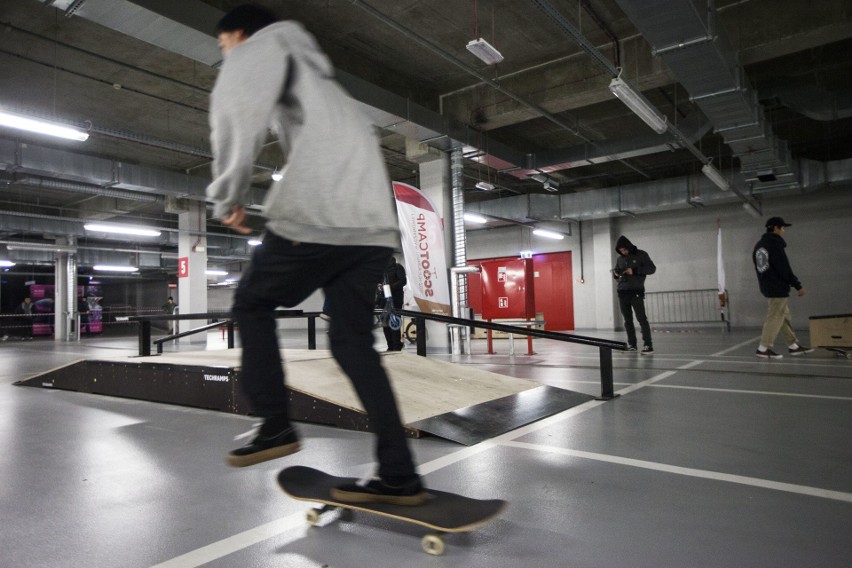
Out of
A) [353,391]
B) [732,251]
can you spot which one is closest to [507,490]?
[353,391]

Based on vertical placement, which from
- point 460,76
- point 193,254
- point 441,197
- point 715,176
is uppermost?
point 460,76

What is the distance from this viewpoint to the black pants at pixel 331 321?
1473 mm

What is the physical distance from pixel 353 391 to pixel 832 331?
6687 mm

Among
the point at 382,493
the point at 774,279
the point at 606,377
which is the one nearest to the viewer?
the point at 382,493

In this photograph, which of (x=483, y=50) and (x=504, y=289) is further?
(x=504, y=289)

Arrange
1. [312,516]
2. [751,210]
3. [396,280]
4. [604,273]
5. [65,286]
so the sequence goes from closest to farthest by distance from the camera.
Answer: [312,516] → [396,280] → [751,210] → [604,273] → [65,286]

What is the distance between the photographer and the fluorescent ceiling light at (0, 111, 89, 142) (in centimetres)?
673

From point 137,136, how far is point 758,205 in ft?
48.5

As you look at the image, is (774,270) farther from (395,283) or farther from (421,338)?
(395,283)

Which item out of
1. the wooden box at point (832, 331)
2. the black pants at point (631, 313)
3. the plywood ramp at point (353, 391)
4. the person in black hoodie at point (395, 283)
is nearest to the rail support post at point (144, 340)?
the plywood ramp at point (353, 391)

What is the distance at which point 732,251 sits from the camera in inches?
587

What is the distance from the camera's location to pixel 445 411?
10.1 ft

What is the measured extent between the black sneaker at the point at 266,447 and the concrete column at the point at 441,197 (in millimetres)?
8410

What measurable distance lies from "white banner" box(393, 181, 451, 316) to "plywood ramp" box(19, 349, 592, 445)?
286 cm
